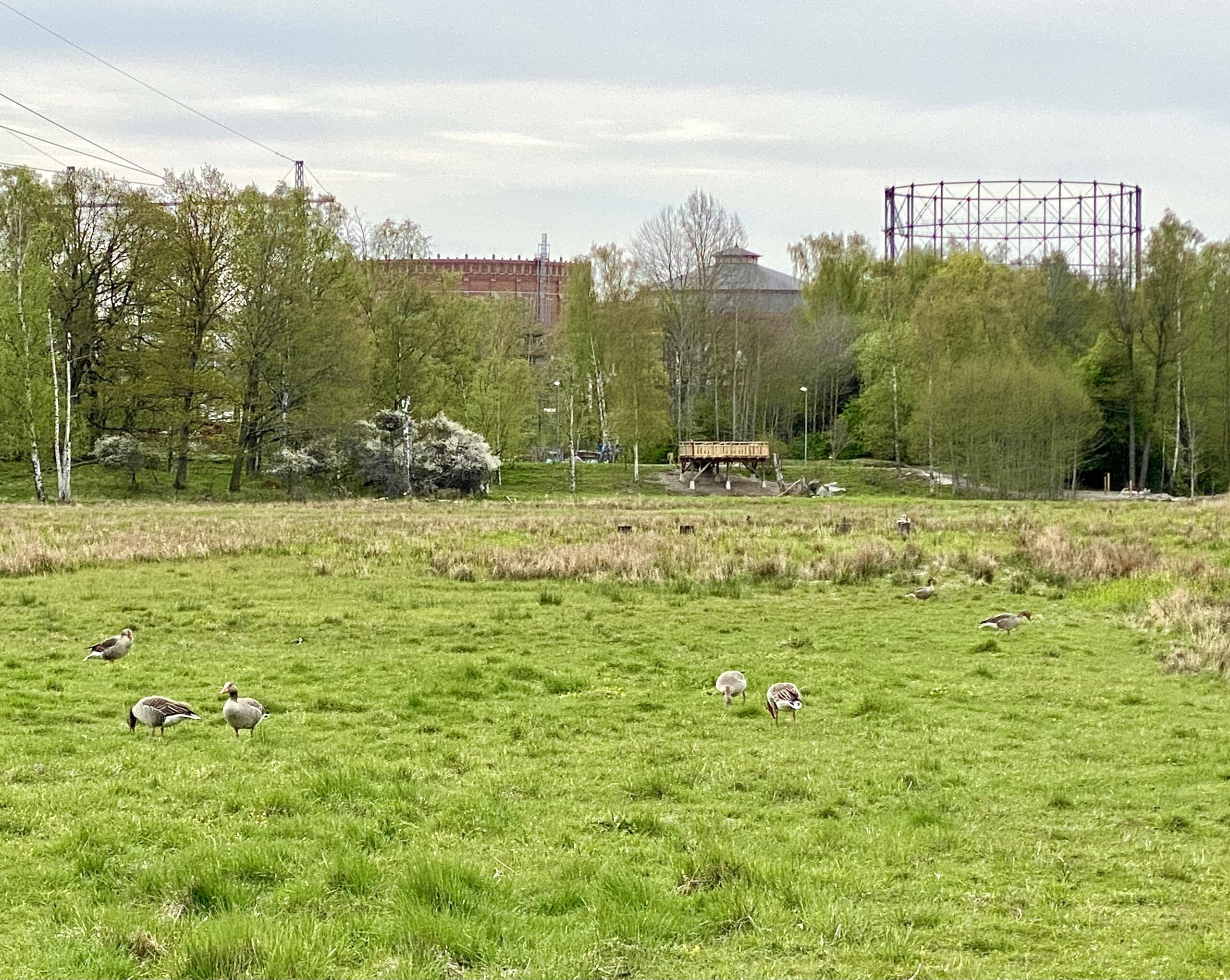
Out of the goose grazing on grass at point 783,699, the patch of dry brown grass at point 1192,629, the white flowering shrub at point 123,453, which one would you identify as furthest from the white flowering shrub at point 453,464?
the goose grazing on grass at point 783,699

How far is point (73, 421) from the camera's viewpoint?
6178cm

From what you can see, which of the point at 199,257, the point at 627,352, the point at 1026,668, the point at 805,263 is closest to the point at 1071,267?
the point at 805,263

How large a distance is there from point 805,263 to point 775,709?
96.1m

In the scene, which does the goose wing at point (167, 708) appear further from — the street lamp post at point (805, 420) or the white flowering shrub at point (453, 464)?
the street lamp post at point (805, 420)

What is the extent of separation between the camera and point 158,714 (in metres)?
11.5

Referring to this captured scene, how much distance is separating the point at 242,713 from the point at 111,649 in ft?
16.2

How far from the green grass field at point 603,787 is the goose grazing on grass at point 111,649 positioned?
0.47 meters

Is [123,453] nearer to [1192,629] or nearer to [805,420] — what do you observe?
[805,420]

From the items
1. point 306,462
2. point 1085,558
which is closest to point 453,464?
point 306,462

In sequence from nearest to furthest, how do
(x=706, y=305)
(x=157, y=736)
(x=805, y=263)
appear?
(x=157, y=736), (x=706, y=305), (x=805, y=263)

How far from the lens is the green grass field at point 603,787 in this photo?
21.5 feet

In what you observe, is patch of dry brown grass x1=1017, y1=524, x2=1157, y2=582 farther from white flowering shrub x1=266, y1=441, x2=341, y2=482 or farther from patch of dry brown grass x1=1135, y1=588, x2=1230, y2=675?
white flowering shrub x1=266, y1=441, x2=341, y2=482

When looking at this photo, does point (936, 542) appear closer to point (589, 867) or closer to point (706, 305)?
point (589, 867)

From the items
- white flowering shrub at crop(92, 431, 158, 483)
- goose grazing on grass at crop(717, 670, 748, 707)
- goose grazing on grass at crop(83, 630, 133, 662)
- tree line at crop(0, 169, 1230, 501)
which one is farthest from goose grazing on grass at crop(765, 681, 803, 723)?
white flowering shrub at crop(92, 431, 158, 483)
